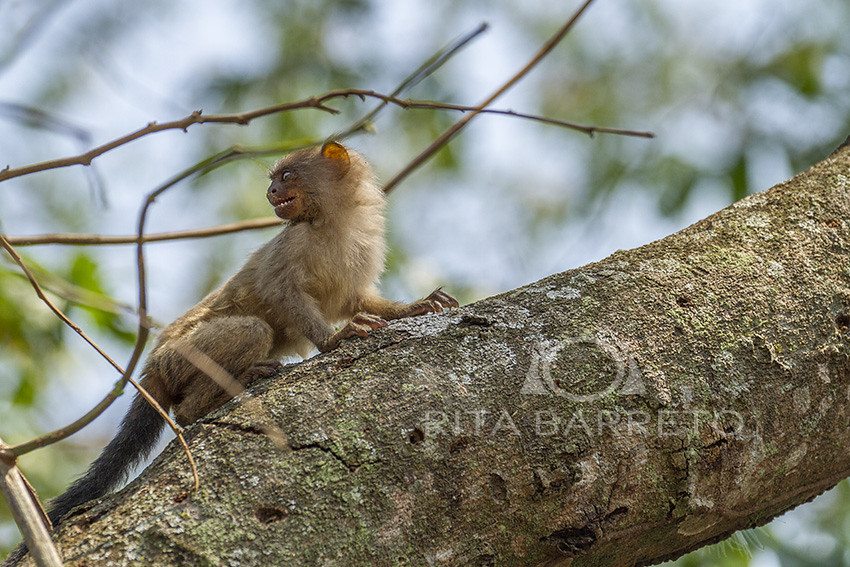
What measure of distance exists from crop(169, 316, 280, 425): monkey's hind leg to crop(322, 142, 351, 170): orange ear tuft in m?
1.71

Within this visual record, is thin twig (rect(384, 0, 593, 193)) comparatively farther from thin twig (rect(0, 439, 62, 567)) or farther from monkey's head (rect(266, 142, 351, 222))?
thin twig (rect(0, 439, 62, 567))

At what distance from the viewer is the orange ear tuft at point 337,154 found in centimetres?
541

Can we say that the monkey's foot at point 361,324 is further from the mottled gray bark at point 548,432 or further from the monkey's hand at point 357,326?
the mottled gray bark at point 548,432

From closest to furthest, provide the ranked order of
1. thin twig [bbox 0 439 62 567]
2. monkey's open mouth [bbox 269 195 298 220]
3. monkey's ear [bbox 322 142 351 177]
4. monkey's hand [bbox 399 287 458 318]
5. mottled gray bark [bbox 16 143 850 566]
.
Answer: thin twig [bbox 0 439 62 567], mottled gray bark [bbox 16 143 850 566], monkey's hand [bbox 399 287 458 318], monkey's open mouth [bbox 269 195 298 220], monkey's ear [bbox 322 142 351 177]

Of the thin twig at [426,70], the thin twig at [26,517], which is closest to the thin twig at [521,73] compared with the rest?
the thin twig at [426,70]

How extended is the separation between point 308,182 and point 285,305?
119cm

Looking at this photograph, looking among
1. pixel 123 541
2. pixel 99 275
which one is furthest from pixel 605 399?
pixel 99 275

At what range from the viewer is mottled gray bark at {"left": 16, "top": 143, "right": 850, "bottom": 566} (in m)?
2.32

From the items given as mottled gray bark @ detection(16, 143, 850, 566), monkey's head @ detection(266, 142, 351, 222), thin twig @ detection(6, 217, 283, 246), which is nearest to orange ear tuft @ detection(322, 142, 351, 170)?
monkey's head @ detection(266, 142, 351, 222)

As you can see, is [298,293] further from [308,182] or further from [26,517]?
[26,517]

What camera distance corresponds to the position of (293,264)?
450 centimetres

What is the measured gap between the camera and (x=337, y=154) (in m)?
5.43

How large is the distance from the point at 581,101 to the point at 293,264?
21.0 feet

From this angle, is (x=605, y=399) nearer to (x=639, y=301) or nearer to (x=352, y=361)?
(x=639, y=301)
